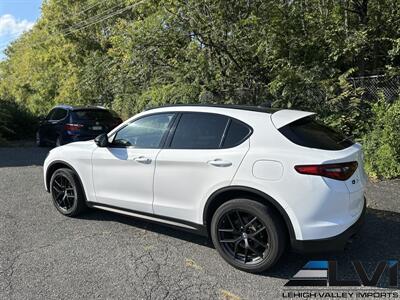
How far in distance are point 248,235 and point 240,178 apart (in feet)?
1.86

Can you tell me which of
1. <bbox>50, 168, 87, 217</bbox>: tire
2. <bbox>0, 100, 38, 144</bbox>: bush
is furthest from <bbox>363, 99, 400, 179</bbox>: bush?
<bbox>0, 100, 38, 144</bbox>: bush

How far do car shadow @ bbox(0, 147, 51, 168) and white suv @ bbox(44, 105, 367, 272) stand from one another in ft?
20.3

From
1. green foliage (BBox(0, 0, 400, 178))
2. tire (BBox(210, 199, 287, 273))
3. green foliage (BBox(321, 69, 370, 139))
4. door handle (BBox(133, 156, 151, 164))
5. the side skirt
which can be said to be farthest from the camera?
green foliage (BBox(0, 0, 400, 178))

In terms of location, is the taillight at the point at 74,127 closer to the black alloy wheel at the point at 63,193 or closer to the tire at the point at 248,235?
the black alloy wheel at the point at 63,193

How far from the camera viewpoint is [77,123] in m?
11.3

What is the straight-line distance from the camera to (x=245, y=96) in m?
10.4

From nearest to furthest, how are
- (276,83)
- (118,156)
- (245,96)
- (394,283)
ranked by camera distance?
(394,283), (118,156), (276,83), (245,96)

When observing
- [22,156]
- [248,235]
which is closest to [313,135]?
[248,235]

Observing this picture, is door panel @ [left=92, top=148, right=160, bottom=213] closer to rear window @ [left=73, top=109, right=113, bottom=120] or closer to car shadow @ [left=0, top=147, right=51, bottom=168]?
car shadow @ [left=0, top=147, right=51, bottom=168]

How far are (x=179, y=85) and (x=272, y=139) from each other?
754 centimetres

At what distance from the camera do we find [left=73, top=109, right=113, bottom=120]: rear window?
451 inches

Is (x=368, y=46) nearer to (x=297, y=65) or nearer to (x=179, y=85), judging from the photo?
(x=297, y=65)

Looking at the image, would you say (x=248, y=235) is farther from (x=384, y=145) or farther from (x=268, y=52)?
(x=268, y=52)

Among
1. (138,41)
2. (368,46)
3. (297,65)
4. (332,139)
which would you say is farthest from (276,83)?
(332,139)
